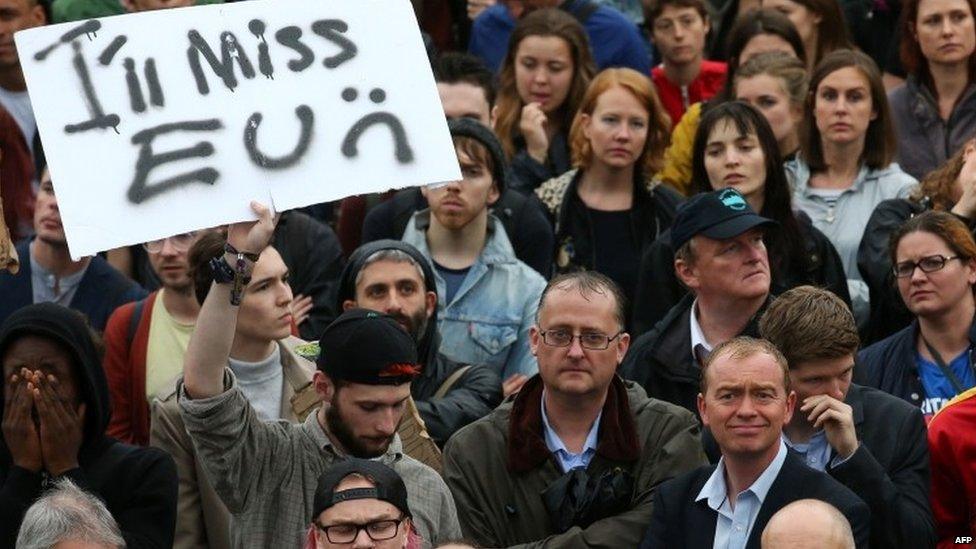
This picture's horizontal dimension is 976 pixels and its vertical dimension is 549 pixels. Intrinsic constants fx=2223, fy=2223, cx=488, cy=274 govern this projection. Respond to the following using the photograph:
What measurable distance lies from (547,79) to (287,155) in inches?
184

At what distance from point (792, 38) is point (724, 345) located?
15.9 ft

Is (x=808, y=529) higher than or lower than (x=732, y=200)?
lower

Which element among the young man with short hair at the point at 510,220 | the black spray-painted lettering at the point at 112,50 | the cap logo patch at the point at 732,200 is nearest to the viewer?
the black spray-painted lettering at the point at 112,50

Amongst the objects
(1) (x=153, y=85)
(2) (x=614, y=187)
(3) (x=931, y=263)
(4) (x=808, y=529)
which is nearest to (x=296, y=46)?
(1) (x=153, y=85)

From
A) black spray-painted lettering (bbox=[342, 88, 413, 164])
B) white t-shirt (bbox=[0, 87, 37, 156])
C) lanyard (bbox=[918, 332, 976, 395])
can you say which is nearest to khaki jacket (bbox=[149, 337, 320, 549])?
black spray-painted lettering (bbox=[342, 88, 413, 164])

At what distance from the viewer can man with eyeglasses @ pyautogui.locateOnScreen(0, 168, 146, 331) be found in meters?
9.41

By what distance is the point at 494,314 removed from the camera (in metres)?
9.14

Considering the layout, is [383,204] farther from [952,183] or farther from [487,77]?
[952,183]

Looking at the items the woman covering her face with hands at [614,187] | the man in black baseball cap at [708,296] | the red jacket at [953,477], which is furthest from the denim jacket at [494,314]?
the red jacket at [953,477]

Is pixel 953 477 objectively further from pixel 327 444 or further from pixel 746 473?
pixel 327 444

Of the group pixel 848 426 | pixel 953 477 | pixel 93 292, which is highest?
pixel 93 292

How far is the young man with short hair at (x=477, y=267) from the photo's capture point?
358 inches

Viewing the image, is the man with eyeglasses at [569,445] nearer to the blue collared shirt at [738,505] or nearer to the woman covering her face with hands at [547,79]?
the blue collared shirt at [738,505]

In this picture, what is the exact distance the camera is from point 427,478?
7.11 metres
